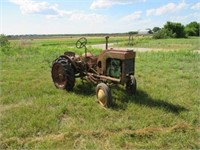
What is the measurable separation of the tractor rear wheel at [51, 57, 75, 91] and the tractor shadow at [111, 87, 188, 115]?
121 centimetres

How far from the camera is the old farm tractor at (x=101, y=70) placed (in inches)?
238

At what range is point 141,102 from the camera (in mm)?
6141

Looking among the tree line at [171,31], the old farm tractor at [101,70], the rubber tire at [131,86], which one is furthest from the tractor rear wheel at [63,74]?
the tree line at [171,31]

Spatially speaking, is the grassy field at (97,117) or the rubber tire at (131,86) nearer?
Result: the grassy field at (97,117)

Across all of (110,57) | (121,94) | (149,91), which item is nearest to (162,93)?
(149,91)

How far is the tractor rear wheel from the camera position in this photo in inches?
281

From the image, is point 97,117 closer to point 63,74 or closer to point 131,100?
point 131,100

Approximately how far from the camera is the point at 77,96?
6.69 metres

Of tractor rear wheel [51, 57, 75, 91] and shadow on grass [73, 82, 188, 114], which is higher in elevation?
tractor rear wheel [51, 57, 75, 91]

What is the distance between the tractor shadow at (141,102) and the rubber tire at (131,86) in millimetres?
122

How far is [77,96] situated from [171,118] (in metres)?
2.47

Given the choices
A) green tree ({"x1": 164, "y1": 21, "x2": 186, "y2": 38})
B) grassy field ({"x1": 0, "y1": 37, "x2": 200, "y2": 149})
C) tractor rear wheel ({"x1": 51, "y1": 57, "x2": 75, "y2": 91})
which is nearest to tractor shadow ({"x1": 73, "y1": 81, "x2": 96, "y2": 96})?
grassy field ({"x1": 0, "y1": 37, "x2": 200, "y2": 149})

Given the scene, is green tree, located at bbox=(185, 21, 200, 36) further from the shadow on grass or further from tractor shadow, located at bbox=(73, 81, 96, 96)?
the shadow on grass

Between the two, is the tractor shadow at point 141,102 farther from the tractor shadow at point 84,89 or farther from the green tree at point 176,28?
the green tree at point 176,28
